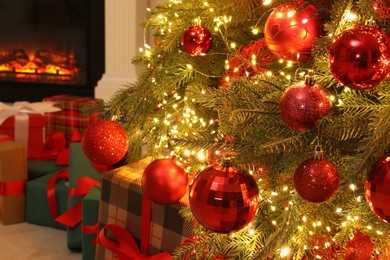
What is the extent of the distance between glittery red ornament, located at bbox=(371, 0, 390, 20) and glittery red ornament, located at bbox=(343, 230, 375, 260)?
289 mm

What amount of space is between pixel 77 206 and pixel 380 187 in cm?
108

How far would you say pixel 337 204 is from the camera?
0.63 meters

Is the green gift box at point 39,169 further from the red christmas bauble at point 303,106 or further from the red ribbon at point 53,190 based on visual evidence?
the red christmas bauble at point 303,106

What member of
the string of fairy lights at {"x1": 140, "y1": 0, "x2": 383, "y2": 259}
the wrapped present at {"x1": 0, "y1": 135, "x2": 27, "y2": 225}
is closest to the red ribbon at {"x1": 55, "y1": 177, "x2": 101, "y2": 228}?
the wrapped present at {"x1": 0, "y1": 135, "x2": 27, "y2": 225}

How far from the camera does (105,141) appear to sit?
2.46ft

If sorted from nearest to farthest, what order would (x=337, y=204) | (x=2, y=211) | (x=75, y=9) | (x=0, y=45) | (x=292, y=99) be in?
(x=292, y=99) → (x=337, y=204) → (x=2, y=211) → (x=75, y=9) → (x=0, y=45)

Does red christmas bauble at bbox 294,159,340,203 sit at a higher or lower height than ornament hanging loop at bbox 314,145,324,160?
lower

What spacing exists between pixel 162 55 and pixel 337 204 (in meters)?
0.43

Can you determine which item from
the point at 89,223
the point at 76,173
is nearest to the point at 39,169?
the point at 76,173

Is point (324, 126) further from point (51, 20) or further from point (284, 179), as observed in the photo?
point (51, 20)

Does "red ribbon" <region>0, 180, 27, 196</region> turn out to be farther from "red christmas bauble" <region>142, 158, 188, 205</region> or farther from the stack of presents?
"red christmas bauble" <region>142, 158, 188, 205</region>

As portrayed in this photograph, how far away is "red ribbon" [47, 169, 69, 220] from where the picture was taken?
5.09 ft

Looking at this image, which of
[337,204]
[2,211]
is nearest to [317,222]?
[337,204]

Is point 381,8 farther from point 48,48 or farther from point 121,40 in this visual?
point 48,48
